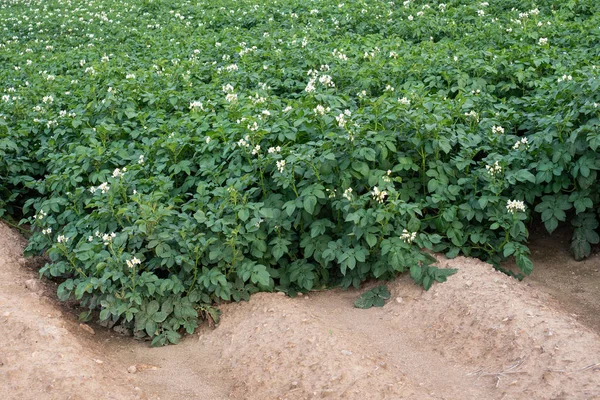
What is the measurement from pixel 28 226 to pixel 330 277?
3028 millimetres

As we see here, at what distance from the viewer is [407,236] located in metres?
4.30

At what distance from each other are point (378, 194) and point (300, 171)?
1.92 feet

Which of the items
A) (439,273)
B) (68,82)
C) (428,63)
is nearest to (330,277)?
(439,273)

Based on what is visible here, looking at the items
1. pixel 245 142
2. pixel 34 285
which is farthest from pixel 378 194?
pixel 34 285

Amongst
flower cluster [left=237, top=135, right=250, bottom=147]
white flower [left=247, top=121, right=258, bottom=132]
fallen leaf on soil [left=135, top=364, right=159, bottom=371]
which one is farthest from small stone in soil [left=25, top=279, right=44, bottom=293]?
white flower [left=247, top=121, right=258, bottom=132]

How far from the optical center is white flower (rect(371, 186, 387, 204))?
4277 millimetres

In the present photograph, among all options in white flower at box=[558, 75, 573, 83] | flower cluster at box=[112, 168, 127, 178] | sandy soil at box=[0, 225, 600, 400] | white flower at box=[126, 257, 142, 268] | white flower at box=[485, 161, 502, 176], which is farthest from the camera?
white flower at box=[558, 75, 573, 83]

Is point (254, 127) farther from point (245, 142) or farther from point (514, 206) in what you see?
point (514, 206)

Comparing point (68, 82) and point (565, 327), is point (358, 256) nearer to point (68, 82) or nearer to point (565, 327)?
point (565, 327)

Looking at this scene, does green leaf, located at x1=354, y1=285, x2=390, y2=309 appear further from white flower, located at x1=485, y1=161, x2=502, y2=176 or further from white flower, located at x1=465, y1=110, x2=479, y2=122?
white flower, located at x1=465, y1=110, x2=479, y2=122

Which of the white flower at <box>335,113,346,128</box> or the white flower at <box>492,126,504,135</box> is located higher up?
the white flower at <box>335,113,346,128</box>

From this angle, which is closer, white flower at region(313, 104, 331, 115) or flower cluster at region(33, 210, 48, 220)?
white flower at region(313, 104, 331, 115)

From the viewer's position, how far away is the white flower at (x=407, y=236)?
4.29 meters

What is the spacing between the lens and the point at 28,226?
19.7 feet
